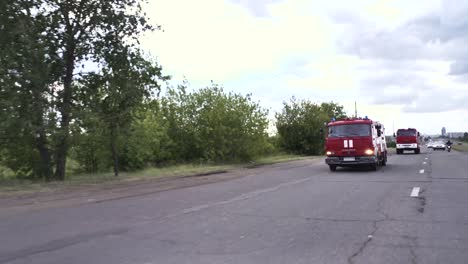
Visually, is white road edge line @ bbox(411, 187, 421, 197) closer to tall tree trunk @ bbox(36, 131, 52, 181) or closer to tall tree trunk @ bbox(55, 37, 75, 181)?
tall tree trunk @ bbox(55, 37, 75, 181)

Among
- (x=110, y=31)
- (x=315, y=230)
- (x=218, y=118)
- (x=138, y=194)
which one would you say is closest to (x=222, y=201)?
(x=138, y=194)

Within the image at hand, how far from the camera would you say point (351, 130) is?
24266 mm

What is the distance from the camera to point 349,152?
2400cm

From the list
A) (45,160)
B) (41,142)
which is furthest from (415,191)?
(45,160)

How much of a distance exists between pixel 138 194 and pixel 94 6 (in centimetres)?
935

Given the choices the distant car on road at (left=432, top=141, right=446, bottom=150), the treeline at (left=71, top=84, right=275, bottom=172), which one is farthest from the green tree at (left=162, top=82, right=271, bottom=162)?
the distant car on road at (left=432, top=141, right=446, bottom=150)

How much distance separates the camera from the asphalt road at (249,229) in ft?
23.2

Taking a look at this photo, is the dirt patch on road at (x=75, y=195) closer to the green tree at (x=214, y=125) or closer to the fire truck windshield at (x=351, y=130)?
the fire truck windshield at (x=351, y=130)

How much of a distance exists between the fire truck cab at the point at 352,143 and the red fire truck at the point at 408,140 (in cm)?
2912

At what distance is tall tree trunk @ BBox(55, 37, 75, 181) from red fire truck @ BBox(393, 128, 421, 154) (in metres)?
39.2

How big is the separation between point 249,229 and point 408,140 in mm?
46758

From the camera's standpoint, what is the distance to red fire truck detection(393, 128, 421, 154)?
52.1m

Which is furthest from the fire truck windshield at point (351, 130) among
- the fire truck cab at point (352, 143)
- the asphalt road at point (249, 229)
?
the asphalt road at point (249, 229)

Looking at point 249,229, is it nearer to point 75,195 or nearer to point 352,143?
point 75,195
